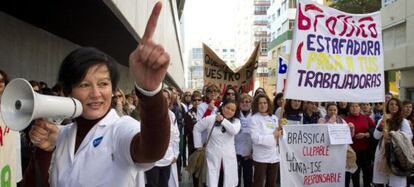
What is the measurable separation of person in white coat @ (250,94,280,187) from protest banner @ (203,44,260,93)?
395 cm

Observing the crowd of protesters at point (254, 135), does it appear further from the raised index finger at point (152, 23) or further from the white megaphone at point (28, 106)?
the raised index finger at point (152, 23)

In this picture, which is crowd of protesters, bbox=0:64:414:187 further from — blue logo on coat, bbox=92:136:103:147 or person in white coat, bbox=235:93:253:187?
blue logo on coat, bbox=92:136:103:147

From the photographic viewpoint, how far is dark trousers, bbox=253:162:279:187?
8.22 metres

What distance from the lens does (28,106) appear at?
198 centimetres

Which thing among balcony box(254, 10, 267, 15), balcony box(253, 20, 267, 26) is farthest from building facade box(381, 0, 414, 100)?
balcony box(254, 10, 267, 15)

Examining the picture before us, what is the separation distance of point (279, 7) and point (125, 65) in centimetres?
5594

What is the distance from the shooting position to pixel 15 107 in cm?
207

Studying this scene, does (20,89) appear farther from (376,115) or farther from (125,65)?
(125,65)

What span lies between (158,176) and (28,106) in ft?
18.7

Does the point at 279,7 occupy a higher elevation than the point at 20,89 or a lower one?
higher

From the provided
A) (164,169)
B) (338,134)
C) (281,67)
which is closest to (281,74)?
(281,67)

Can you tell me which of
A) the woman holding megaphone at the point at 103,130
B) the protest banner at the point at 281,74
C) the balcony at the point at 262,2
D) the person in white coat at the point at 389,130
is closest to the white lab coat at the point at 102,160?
the woman holding megaphone at the point at 103,130

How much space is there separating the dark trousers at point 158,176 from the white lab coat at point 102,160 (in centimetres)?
519

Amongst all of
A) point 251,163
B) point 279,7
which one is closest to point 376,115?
point 251,163
